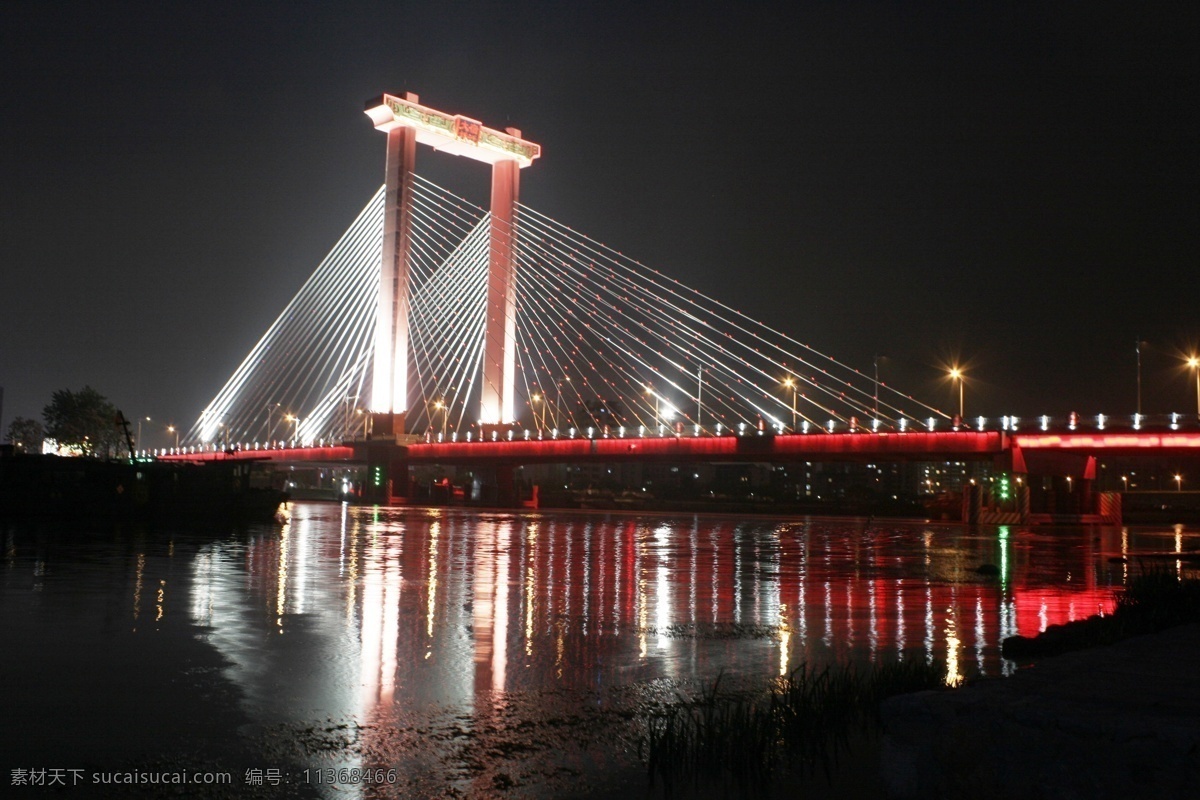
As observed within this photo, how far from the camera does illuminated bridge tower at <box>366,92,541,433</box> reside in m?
60.6

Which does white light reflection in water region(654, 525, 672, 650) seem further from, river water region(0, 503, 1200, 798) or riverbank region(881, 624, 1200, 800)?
riverbank region(881, 624, 1200, 800)

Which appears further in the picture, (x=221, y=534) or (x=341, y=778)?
(x=221, y=534)

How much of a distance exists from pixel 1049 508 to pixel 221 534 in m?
41.9

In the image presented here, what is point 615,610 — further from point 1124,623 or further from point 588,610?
point 1124,623

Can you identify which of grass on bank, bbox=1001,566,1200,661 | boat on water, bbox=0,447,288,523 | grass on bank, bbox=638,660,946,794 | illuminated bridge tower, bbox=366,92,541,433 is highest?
illuminated bridge tower, bbox=366,92,541,433

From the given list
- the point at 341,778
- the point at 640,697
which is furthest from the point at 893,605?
the point at 341,778

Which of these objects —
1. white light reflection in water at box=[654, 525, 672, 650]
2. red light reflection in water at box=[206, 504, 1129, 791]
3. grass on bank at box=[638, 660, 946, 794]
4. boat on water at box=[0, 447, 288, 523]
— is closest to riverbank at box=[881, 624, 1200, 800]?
grass on bank at box=[638, 660, 946, 794]

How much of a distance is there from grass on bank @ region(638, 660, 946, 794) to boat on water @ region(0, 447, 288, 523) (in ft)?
98.6

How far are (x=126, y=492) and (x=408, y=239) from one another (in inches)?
1133

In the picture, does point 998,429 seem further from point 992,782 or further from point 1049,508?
point 992,782

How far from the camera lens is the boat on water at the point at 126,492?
33125mm

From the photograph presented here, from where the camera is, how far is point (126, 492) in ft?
116

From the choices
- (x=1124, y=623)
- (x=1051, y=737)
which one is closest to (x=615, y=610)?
(x=1124, y=623)

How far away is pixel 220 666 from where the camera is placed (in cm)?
866
